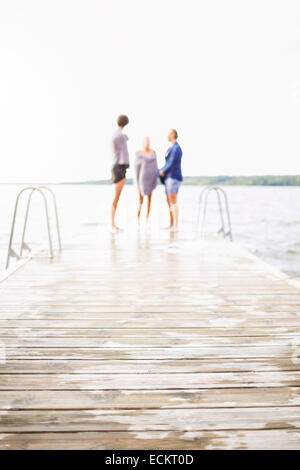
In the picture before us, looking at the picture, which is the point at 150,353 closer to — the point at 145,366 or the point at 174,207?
the point at 145,366

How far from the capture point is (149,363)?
7.05 ft

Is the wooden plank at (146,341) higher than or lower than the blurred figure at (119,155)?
lower

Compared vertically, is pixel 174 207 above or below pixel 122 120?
below

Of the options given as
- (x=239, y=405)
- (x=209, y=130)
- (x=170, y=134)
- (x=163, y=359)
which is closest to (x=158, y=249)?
(x=170, y=134)

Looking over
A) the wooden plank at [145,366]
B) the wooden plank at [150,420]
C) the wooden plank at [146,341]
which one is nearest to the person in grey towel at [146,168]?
the wooden plank at [146,341]

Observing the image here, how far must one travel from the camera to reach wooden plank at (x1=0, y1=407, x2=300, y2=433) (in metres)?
1.58

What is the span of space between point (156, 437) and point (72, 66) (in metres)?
57.1

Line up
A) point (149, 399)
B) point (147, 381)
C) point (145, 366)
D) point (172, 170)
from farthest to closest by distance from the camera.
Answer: point (172, 170), point (145, 366), point (147, 381), point (149, 399)

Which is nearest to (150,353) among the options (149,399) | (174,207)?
(149,399)

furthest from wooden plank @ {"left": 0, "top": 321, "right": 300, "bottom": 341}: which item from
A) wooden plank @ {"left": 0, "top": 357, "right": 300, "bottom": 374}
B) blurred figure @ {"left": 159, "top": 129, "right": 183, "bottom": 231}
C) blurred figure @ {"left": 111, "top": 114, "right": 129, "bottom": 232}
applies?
blurred figure @ {"left": 159, "top": 129, "right": 183, "bottom": 231}

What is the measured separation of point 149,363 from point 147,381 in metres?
0.21

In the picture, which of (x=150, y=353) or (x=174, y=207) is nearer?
(x=150, y=353)

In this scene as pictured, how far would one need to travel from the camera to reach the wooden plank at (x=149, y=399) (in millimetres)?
1727

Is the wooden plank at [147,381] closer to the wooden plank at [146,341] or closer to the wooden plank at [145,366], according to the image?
the wooden plank at [145,366]
